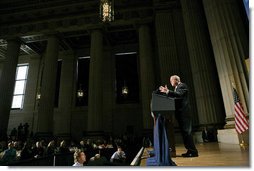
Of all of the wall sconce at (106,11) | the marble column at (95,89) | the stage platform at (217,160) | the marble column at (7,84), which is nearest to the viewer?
the stage platform at (217,160)

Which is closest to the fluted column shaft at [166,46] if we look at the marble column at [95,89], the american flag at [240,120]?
the marble column at [95,89]

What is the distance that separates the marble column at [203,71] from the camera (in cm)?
899

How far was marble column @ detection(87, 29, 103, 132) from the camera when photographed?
14.6m

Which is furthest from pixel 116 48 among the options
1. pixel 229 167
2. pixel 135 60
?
pixel 229 167

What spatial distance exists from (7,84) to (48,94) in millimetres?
3551

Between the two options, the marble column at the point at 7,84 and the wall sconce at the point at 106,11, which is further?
the marble column at the point at 7,84

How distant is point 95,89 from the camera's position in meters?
15.1

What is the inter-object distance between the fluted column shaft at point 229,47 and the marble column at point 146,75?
700cm

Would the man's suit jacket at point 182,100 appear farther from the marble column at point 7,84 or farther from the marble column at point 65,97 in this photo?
the marble column at point 65,97

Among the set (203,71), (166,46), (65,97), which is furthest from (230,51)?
(65,97)

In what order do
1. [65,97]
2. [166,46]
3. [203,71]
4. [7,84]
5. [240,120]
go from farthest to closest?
1. [65,97]
2. [7,84]
3. [166,46]
4. [203,71]
5. [240,120]

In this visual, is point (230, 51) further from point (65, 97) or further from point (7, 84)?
point (65, 97)

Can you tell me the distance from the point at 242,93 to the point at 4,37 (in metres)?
17.9

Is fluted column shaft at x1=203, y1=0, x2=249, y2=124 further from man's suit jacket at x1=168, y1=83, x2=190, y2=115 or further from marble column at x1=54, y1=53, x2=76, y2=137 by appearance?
marble column at x1=54, y1=53, x2=76, y2=137
